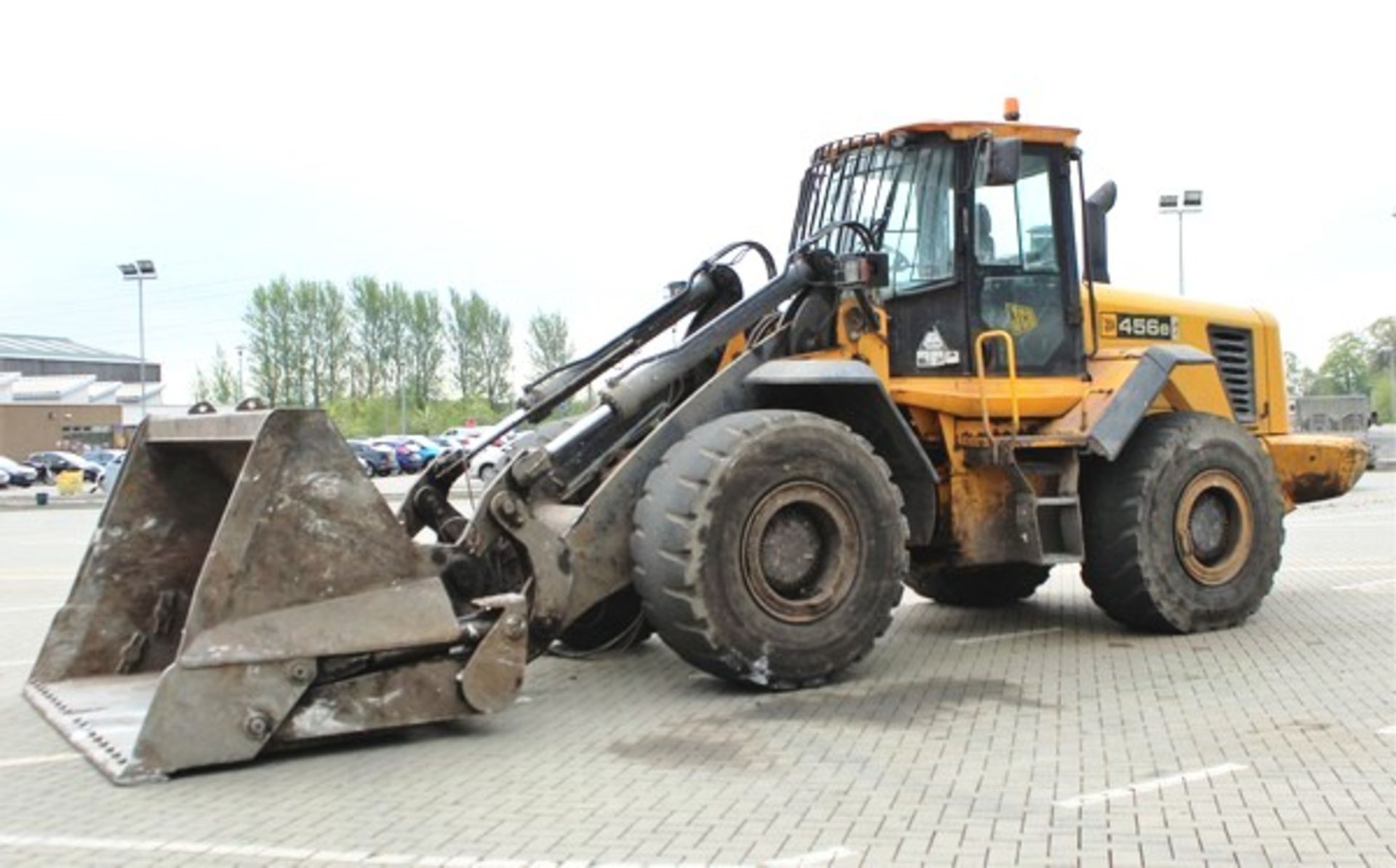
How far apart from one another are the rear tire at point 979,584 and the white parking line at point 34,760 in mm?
6184

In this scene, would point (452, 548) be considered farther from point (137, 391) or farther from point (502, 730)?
point (137, 391)

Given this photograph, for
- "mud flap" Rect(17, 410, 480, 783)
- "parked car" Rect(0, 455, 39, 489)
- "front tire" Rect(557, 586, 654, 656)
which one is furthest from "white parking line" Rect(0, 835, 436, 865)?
"parked car" Rect(0, 455, 39, 489)

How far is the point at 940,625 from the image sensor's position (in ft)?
35.0

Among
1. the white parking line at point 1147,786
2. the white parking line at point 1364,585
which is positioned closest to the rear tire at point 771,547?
the white parking line at point 1147,786

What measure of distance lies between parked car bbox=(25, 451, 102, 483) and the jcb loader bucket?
174 feet

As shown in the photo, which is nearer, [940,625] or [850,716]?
[850,716]

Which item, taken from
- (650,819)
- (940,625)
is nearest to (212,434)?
(650,819)

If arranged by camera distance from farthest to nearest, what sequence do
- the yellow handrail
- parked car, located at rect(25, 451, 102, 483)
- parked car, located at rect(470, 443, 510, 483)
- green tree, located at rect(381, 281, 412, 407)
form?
green tree, located at rect(381, 281, 412, 407) → parked car, located at rect(25, 451, 102, 483) → the yellow handrail → parked car, located at rect(470, 443, 510, 483)

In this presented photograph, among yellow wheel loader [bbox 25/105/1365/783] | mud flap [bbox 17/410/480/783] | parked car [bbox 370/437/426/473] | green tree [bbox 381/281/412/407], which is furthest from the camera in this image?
green tree [bbox 381/281/412/407]

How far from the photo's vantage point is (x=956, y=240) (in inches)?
371

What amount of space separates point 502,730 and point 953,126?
188 inches

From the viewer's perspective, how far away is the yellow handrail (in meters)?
9.33

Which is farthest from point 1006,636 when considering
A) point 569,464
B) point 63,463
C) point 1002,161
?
point 63,463

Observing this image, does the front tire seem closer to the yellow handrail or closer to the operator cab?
the operator cab
